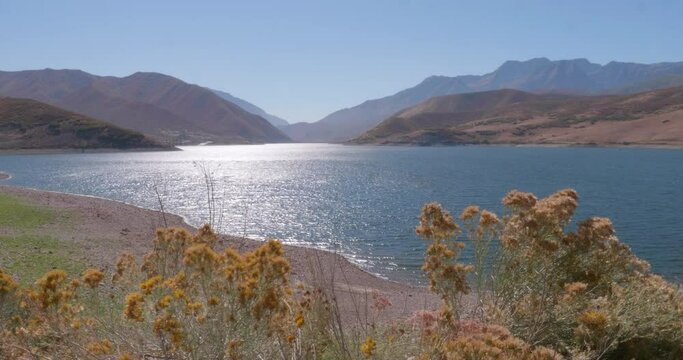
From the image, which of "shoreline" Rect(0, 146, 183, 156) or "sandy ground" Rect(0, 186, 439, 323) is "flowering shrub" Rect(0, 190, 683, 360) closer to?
"sandy ground" Rect(0, 186, 439, 323)

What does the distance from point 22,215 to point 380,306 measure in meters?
26.8

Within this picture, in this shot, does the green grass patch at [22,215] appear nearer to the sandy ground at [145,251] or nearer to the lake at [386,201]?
the sandy ground at [145,251]

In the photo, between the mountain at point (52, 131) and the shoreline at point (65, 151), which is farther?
the mountain at point (52, 131)

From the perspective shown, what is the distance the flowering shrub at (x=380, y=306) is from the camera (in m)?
3.86

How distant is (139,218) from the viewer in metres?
33.9

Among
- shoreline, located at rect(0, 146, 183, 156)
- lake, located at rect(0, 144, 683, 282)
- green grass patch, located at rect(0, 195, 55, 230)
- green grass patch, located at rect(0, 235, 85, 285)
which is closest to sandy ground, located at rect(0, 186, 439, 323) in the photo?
green grass patch, located at rect(0, 235, 85, 285)

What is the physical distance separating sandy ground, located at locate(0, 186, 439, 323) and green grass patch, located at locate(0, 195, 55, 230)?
818 millimetres

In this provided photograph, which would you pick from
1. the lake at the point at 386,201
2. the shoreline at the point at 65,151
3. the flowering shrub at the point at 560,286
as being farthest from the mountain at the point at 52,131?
the flowering shrub at the point at 560,286

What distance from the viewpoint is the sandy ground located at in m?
15.6

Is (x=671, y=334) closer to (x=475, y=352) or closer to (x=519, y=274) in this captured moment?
(x=519, y=274)

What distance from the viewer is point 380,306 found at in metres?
5.94

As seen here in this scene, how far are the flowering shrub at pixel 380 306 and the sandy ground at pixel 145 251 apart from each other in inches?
244

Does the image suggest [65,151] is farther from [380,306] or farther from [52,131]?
[380,306]

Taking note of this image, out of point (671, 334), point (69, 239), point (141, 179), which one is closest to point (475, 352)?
point (671, 334)
